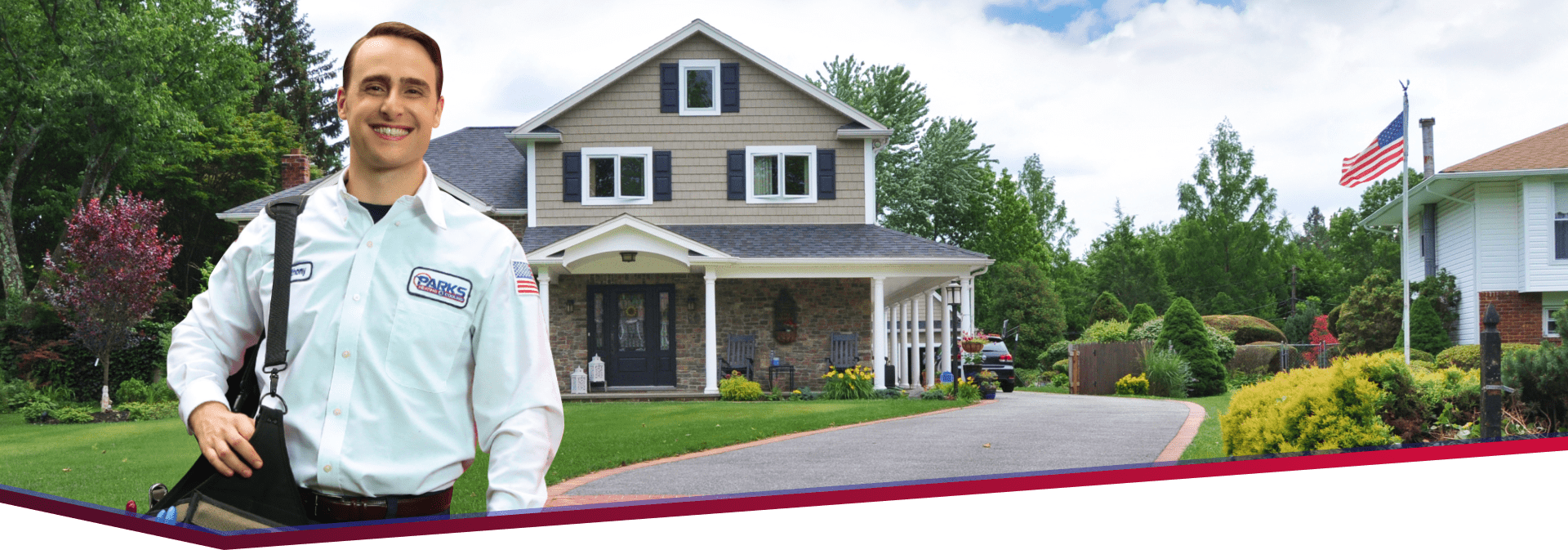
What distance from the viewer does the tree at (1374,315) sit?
12.9m

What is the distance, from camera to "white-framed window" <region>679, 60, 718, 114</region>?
695 inches

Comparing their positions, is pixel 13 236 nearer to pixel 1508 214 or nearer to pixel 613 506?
pixel 613 506

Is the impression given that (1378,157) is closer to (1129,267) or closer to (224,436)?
(224,436)

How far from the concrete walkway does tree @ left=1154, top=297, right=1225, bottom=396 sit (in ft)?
24.1

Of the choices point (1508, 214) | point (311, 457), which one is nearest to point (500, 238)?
point (311, 457)

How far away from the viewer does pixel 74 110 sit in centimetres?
1545

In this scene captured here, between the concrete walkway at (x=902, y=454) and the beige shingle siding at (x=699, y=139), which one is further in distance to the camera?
the beige shingle siding at (x=699, y=139)

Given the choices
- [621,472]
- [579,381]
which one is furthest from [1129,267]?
[621,472]

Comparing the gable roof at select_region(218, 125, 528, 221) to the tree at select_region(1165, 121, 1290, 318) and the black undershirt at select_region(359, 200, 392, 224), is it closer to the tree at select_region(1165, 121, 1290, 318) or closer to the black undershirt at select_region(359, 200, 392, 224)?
the tree at select_region(1165, 121, 1290, 318)

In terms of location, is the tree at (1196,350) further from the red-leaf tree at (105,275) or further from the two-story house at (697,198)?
the red-leaf tree at (105,275)

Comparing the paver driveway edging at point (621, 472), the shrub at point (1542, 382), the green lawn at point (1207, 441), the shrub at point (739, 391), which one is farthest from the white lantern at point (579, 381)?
the shrub at point (1542, 382)

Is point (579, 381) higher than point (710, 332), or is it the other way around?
point (710, 332)

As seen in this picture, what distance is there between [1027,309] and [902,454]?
2388cm

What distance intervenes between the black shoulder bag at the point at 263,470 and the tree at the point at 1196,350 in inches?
737
